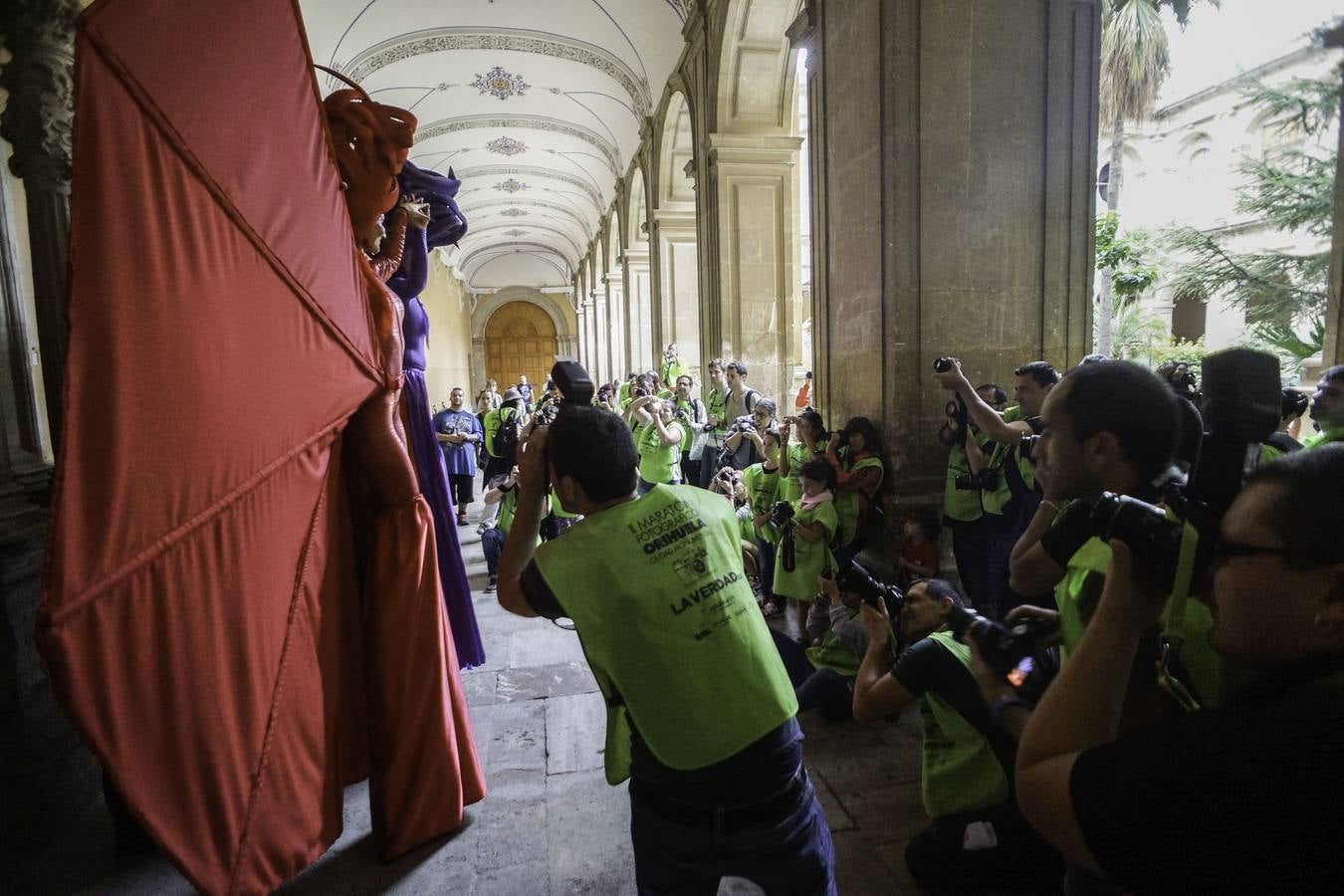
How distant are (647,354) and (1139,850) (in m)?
16.5

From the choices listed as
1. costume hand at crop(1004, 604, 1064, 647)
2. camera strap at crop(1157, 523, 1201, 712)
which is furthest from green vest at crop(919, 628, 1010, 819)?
camera strap at crop(1157, 523, 1201, 712)

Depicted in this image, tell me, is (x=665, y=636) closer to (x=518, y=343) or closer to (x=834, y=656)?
(x=834, y=656)

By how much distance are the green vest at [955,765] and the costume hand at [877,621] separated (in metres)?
0.19

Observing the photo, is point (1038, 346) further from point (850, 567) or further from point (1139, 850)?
point (1139, 850)

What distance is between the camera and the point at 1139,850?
76cm

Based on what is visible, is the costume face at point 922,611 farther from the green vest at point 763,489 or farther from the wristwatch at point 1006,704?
the green vest at point 763,489

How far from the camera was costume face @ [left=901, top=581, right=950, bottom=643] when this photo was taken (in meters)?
1.90

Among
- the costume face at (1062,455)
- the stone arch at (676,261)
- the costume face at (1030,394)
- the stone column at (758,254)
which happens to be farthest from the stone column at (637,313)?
the costume face at (1062,455)

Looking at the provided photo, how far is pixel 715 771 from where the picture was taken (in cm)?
133

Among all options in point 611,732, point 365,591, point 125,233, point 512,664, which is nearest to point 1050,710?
point 611,732

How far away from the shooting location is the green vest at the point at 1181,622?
3.36 feet

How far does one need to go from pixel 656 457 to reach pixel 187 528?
15.1ft

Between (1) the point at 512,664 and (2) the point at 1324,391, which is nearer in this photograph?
(2) the point at 1324,391

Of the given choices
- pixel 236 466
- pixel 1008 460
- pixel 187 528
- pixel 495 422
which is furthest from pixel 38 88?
pixel 1008 460
